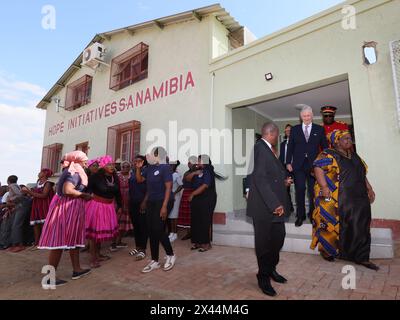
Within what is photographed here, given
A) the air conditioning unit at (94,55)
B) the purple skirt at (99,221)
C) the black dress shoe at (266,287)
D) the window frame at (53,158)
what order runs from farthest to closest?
the window frame at (53,158), the air conditioning unit at (94,55), the purple skirt at (99,221), the black dress shoe at (266,287)

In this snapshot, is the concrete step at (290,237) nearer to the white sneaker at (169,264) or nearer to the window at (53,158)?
the white sneaker at (169,264)

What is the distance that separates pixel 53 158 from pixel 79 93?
3.18 meters

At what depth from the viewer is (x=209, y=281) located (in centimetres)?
321

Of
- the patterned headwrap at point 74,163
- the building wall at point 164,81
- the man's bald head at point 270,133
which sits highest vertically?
the building wall at point 164,81

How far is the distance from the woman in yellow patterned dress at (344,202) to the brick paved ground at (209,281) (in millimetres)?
256

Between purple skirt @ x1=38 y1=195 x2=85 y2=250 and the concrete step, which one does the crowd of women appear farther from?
the concrete step

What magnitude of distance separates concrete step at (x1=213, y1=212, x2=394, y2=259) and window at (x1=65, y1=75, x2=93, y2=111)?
26.1 ft

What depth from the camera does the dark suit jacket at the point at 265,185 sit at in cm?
274

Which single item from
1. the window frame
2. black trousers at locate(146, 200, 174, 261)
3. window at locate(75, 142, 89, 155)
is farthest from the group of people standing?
the window frame

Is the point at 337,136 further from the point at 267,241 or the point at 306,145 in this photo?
the point at 267,241

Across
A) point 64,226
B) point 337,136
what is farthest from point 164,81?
point 337,136

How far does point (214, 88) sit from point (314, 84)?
236 cm

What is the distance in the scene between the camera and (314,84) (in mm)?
4871

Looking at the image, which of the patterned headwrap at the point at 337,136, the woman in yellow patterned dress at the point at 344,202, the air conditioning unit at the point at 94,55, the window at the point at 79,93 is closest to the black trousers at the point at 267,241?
the woman in yellow patterned dress at the point at 344,202
